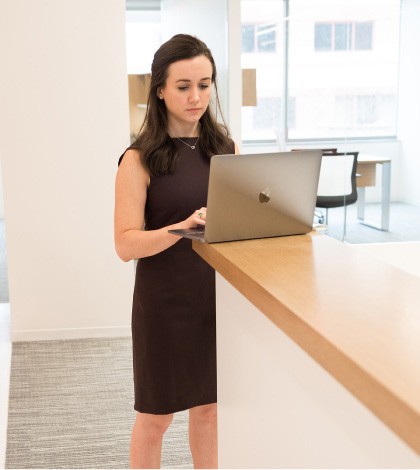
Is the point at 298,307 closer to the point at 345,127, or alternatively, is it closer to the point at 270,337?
the point at 270,337

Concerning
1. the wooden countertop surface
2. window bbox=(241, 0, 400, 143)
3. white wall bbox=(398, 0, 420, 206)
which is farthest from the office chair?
the wooden countertop surface

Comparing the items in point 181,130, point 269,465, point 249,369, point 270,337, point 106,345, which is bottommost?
point 106,345

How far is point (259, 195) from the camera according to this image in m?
1.87

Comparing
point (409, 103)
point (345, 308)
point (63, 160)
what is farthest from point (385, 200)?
point (345, 308)

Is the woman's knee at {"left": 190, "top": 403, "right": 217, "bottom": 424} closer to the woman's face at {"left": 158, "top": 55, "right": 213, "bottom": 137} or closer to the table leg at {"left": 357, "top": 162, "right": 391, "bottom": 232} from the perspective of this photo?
the woman's face at {"left": 158, "top": 55, "right": 213, "bottom": 137}

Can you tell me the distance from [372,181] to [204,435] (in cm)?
426

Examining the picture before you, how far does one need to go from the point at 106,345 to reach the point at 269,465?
10.3 feet

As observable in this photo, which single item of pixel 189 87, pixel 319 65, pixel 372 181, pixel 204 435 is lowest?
pixel 204 435

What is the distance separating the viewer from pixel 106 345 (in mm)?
4688

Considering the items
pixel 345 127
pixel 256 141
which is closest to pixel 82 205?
pixel 256 141

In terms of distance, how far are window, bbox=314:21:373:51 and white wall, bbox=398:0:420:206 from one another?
0.35 metres

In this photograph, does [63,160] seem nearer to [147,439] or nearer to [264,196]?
[147,439]

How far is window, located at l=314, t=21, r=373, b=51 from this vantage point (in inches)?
233

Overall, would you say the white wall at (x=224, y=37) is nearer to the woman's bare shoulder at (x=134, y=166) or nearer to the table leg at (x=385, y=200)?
the table leg at (x=385, y=200)
